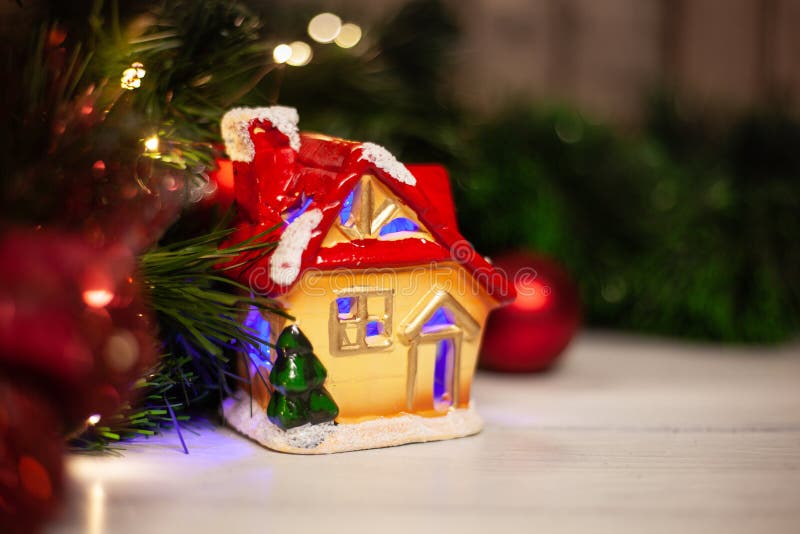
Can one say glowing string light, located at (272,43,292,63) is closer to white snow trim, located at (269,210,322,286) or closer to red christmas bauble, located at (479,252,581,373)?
white snow trim, located at (269,210,322,286)

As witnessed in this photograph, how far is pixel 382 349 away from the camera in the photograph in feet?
2.11

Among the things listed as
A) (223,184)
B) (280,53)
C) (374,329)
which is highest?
(280,53)

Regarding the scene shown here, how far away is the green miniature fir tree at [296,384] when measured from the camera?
60cm

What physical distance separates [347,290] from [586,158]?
566mm

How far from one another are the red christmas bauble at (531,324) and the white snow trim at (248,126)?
0.36 metres

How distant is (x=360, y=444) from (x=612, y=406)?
290mm

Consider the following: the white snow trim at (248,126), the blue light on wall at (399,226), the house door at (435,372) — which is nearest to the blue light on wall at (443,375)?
the house door at (435,372)

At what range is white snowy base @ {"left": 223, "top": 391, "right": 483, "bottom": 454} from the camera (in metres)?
0.61

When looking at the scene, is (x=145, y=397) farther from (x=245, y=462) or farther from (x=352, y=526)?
(x=352, y=526)

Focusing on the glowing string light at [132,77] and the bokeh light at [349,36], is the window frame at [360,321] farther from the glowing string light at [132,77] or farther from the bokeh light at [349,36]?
the bokeh light at [349,36]

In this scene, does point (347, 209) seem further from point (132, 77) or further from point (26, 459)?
point (26, 459)

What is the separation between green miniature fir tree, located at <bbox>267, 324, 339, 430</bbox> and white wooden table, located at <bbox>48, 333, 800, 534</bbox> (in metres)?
0.03

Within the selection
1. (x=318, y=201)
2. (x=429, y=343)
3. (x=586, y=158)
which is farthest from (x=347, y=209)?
(x=586, y=158)

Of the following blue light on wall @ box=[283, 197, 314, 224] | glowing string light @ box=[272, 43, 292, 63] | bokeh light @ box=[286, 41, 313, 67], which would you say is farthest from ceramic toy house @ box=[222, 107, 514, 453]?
bokeh light @ box=[286, 41, 313, 67]
